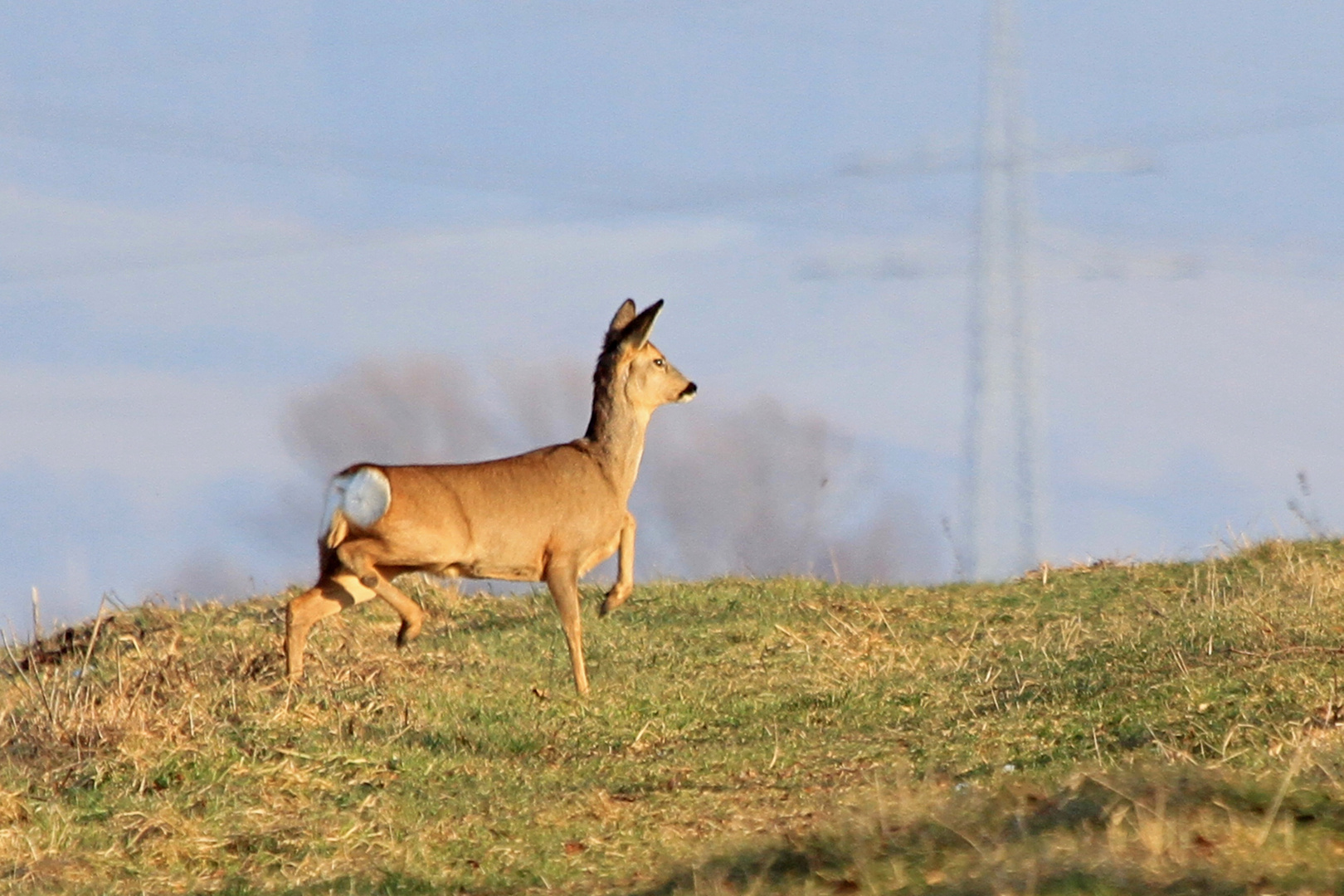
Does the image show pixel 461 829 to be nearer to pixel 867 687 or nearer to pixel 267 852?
pixel 267 852

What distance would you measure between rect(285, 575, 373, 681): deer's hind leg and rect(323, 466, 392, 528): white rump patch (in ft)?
1.54

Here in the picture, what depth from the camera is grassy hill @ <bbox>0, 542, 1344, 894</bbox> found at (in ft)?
16.8

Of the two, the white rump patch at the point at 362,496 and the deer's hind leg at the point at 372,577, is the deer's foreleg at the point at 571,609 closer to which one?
the deer's hind leg at the point at 372,577

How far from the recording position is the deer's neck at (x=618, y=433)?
10727 millimetres

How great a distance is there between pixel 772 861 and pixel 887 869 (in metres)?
0.41

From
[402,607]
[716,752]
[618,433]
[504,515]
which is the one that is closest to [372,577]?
A: [402,607]

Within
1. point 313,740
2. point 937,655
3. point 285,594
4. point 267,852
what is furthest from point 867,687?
point 285,594

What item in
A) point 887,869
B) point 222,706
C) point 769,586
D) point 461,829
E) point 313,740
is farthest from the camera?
point 769,586

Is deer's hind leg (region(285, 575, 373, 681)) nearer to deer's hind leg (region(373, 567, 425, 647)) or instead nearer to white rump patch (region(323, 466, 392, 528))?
deer's hind leg (region(373, 567, 425, 647))

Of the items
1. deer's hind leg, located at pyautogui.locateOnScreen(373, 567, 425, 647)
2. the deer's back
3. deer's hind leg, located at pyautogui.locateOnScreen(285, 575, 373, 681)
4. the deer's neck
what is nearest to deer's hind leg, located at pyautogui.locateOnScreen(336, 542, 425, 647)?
deer's hind leg, located at pyautogui.locateOnScreen(373, 567, 425, 647)

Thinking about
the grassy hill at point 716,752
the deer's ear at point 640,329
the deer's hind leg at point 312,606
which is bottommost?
the grassy hill at point 716,752

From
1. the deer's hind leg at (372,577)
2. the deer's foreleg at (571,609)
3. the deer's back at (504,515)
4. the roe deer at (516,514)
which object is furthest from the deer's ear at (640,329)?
the deer's hind leg at (372,577)

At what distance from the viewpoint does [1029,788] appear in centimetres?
595

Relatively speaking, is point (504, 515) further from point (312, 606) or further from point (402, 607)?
point (312, 606)
